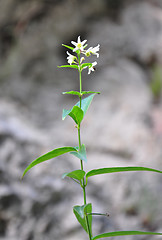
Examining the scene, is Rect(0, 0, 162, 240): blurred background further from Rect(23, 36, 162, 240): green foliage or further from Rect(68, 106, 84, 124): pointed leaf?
Rect(68, 106, 84, 124): pointed leaf

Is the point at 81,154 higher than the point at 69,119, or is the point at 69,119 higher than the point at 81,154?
the point at 69,119

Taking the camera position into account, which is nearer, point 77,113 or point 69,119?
point 77,113

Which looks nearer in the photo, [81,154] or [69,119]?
[81,154]

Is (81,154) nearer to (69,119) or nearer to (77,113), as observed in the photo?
(77,113)

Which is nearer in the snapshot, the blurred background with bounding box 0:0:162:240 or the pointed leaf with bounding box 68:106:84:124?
the pointed leaf with bounding box 68:106:84:124

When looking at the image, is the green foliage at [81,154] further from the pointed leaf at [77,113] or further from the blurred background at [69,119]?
the blurred background at [69,119]

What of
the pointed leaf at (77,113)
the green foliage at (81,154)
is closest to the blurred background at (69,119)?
the green foliage at (81,154)

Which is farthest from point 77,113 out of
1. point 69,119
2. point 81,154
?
point 69,119

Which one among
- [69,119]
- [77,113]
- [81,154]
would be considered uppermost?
[69,119]

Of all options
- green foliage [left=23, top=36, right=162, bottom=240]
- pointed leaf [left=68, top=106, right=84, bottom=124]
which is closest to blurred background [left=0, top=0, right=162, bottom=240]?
green foliage [left=23, top=36, right=162, bottom=240]
